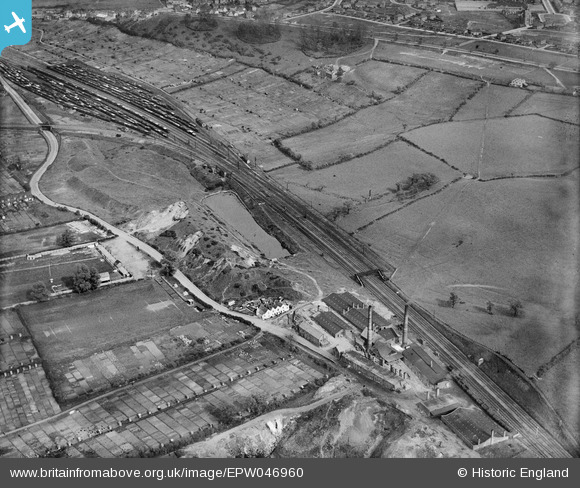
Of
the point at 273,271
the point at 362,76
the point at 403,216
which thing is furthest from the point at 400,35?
the point at 273,271

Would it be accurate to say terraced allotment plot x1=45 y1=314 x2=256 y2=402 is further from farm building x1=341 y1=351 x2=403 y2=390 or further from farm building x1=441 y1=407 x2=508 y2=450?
farm building x1=441 y1=407 x2=508 y2=450

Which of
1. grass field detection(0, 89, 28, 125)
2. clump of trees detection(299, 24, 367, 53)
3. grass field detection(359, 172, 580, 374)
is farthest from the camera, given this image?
clump of trees detection(299, 24, 367, 53)

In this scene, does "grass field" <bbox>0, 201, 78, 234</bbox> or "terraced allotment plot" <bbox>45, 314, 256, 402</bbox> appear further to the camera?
"grass field" <bbox>0, 201, 78, 234</bbox>

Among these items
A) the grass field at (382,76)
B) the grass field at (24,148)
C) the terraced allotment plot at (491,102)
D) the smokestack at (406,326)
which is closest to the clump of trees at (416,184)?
the terraced allotment plot at (491,102)

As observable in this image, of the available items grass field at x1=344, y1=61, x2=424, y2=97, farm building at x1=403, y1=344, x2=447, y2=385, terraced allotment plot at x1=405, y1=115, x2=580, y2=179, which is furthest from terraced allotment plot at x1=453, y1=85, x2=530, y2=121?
farm building at x1=403, y1=344, x2=447, y2=385

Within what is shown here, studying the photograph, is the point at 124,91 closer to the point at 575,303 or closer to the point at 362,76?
the point at 362,76

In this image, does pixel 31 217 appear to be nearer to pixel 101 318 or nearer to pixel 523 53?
pixel 101 318

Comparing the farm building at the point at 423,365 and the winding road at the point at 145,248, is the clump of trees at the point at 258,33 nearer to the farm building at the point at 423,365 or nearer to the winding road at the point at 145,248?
the winding road at the point at 145,248
